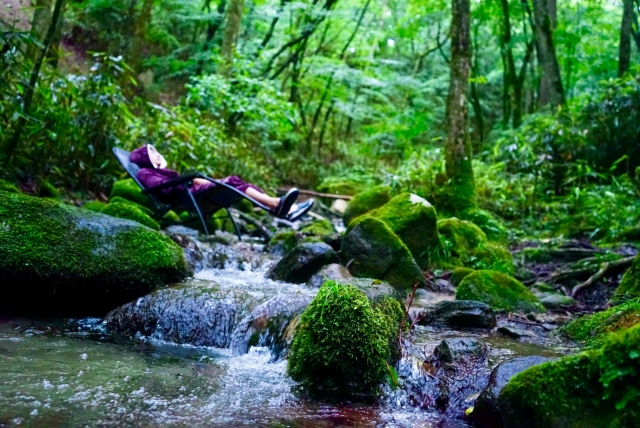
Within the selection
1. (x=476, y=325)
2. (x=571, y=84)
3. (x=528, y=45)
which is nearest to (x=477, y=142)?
(x=528, y=45)

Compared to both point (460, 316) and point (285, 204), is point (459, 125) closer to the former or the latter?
point (285, 204)

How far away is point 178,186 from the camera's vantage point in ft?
21.8

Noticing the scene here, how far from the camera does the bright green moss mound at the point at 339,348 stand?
2730 millimetres

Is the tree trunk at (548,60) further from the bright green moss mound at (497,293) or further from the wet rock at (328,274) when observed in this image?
the wet rock at (328,274)

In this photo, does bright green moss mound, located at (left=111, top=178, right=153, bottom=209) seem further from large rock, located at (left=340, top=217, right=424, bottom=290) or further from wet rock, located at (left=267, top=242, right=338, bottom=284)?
large rock, located at (left=340, top=217, right=424, bottom=290)

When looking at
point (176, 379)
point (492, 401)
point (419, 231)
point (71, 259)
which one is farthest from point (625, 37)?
point (176, 379)

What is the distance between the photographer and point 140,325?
12.3 ft

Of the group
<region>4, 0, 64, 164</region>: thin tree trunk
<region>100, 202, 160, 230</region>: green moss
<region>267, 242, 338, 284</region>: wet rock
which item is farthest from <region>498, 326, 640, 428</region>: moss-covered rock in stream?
<region>4, 0, 64, 164</region>: thin tree trunk

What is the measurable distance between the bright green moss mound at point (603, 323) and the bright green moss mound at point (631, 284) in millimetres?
561

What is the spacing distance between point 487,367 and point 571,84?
21438mm

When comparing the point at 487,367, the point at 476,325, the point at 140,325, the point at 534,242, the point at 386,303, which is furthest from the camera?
the point at 534,242

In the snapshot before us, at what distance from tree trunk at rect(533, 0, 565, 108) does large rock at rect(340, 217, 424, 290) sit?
7316 mm

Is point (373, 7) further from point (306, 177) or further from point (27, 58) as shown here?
point (27, 58)

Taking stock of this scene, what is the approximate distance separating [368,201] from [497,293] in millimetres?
4577
